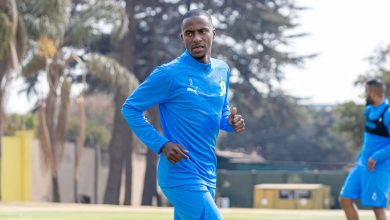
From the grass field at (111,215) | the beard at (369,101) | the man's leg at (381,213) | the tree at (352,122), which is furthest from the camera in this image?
the tree at (352,122)

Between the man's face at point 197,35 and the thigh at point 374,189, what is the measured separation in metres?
5.23

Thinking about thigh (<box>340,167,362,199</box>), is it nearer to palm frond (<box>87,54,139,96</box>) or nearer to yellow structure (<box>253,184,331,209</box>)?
palm frond (<box>87,54,139,96</box>)

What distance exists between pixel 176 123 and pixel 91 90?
38.4 metres

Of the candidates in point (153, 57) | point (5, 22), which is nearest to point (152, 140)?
point (5, 22)

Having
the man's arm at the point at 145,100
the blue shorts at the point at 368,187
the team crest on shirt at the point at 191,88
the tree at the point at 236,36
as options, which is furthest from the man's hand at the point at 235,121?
the tree at the point at 236,36

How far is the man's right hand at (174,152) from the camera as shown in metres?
5.82

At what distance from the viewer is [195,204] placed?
5.86 m

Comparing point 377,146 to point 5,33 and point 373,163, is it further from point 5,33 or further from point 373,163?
point 5,33

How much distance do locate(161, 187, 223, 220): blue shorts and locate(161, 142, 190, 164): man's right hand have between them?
0.20m

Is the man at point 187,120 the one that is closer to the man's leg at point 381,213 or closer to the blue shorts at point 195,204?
the blue shorts at point 195,204

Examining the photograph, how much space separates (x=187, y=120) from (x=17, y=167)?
31.4 metres

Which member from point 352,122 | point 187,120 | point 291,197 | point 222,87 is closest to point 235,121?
point 222,87

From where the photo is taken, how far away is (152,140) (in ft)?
19.4

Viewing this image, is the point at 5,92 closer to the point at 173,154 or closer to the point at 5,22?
the point at 5,22
